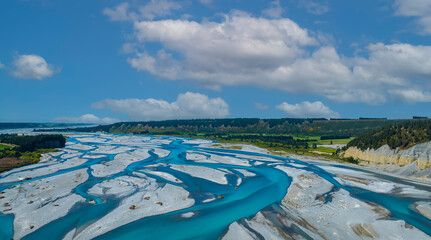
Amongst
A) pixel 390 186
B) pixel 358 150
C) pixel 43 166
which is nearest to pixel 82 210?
pixel 43 166

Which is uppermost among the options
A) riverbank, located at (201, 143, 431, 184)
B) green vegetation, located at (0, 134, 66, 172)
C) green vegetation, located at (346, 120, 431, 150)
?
green vegetation, located at (346, 120, 431, 150)

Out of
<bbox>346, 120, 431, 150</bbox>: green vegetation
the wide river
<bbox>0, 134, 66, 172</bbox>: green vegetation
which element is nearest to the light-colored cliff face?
<bbox>346, 120, 431, 150</bbox>: green vegetation

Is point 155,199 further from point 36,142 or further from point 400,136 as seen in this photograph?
point 36,142

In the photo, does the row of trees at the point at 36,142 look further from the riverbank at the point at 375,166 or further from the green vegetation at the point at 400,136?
the green vegetation at the point at 400,136

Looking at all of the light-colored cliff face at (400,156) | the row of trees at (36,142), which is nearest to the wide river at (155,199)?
the light-colored cliff face at (400,156)

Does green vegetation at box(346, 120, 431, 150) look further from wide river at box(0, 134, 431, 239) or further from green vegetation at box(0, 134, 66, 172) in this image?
green vegetation at box(0, 134, 66, 172)

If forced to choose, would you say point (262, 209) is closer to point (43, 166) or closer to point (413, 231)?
point (413, 231)
